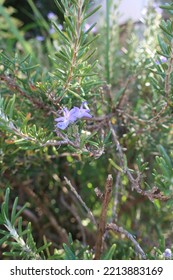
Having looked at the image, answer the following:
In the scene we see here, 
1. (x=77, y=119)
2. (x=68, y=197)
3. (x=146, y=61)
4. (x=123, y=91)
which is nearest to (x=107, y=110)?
(x=123, y=91)

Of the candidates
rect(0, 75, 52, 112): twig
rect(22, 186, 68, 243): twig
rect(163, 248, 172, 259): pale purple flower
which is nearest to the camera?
rect(163, 248, 172, 259): pale purple flower

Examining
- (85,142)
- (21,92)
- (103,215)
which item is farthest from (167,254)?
(21,92)

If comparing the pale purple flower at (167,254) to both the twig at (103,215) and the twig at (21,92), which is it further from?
the twig at (21,92)

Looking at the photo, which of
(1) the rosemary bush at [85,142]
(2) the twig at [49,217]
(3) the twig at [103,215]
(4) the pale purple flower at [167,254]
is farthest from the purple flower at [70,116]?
(2) the twig at [49,217]

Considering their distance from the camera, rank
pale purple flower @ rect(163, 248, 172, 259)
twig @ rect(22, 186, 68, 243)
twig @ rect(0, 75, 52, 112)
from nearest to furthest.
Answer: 1. pale purple flower @ rect(163, 248, 172, 259)
2. twig @ rect(0, 75, 52, 112)
3. twig @ rect(22, 186, 68, 243)

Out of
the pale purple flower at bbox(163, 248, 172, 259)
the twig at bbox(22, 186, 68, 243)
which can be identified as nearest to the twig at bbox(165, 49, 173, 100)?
the pale purple flower at bbox(163, 248, 172, 259)

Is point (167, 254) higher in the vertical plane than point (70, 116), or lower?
lower

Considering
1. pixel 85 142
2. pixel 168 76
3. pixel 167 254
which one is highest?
pixel 168 76

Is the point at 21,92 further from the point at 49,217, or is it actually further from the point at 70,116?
the point at 49,217

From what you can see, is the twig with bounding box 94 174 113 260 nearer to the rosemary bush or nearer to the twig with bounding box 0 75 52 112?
the rosemary bush
